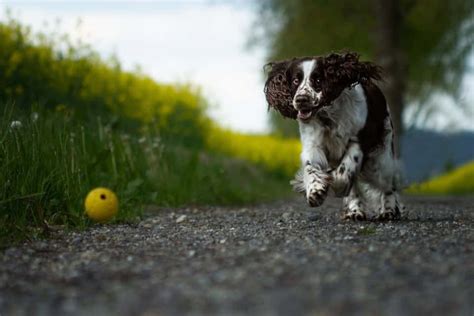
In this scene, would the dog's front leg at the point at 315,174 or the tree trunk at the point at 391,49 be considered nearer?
the dog's front leg at the point at 315,174

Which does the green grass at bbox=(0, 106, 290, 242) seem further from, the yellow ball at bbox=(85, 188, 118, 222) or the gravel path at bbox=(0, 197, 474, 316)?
the gravel path at bbox=(0, 197, 474, 316)

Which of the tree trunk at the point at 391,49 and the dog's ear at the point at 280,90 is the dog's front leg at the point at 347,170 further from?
the tree trunk at the point at 391,49

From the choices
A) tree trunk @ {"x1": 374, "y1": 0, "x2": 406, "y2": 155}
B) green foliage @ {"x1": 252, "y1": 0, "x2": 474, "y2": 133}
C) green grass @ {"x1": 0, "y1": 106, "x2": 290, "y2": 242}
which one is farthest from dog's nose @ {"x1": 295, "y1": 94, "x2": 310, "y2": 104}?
green foliage @ {"x1": 252, "y1": 0, "x2": 474, "y2": 133}

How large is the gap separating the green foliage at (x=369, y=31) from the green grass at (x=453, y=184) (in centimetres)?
206

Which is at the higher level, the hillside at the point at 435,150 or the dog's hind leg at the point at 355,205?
the hillside at the point at 435,150

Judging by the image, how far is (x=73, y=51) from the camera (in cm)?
988

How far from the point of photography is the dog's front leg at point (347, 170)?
5.35m

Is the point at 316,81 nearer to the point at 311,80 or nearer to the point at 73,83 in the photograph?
the point at 311,80

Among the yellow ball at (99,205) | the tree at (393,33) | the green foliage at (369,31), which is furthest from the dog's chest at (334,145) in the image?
the green foliage at (369,31)

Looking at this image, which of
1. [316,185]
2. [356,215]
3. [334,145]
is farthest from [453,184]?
[316,185]

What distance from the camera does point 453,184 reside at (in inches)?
664

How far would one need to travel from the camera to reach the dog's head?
523cm

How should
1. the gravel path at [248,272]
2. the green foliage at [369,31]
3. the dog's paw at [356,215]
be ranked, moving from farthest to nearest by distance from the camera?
the green foliage at [369,31] → the dog's paw at [356,215] → the gravel path at [248,272]

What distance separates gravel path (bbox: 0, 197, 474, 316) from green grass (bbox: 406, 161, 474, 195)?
10193 mm
